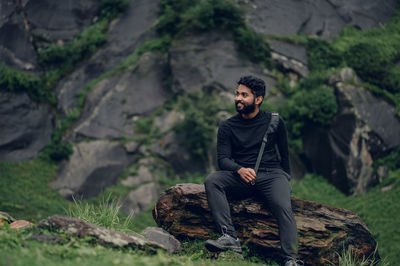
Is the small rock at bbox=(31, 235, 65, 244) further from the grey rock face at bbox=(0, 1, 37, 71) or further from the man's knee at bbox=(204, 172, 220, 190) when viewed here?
the grey rock face at bbox=(0, 1, 37, 71)

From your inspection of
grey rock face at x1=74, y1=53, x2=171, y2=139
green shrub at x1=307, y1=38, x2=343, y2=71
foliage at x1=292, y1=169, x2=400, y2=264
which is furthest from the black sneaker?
green shrub at x1=307, y1=38, x2=343, y2=71

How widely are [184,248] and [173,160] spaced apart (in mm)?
6894

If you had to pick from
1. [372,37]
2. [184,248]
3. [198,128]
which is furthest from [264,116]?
[372,37]

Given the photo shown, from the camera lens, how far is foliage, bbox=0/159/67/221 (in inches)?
388

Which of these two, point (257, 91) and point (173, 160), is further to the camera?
→ point (173, 160)

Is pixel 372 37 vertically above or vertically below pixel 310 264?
above

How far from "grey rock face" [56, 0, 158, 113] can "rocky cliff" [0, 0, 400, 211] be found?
0.14 feet

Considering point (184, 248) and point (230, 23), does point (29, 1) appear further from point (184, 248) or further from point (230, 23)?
point (184, 248)

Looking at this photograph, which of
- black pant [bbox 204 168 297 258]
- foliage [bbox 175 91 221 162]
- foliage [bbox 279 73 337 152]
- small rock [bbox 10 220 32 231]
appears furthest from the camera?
foliage [bbox 175 91 221 162]

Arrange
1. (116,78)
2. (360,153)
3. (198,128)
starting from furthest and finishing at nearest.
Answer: (116,78) → (198,128) → (360,153)

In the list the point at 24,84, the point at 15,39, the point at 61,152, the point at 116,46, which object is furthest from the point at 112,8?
the point at 61,152

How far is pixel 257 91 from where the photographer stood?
5828mm

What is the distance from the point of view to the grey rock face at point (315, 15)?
46.7 ft

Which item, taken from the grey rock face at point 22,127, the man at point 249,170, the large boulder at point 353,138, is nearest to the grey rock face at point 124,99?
the grey rock face at point 22,127
